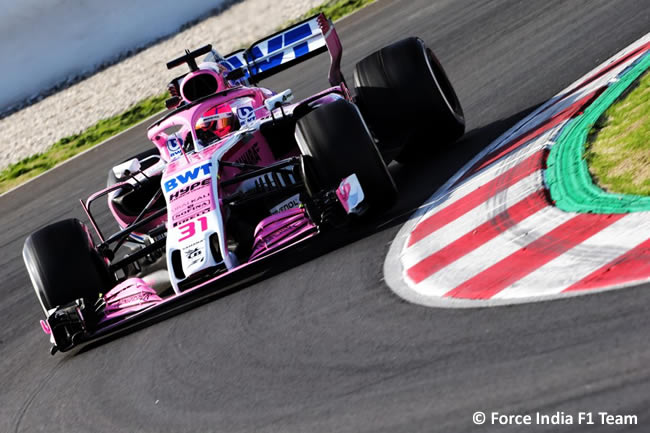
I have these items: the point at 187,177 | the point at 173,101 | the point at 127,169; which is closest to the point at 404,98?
the point at 187,177

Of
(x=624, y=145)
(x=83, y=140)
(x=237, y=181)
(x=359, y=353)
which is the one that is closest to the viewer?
(x=359, y=353)

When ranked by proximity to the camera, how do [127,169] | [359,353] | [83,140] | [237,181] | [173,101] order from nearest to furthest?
[359,353] → [237,181] → [127,169] → [173,101] → [83,140]

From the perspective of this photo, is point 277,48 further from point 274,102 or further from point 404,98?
point 404,98

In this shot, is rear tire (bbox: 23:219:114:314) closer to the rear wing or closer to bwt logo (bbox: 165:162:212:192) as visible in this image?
bwt logo (bbox: 165:162:212:192)

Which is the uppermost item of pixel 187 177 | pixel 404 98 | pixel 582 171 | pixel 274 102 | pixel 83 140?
pixel 274 102

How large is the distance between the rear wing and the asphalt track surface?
143 centimetres

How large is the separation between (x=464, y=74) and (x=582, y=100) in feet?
10.3

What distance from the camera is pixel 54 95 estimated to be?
18344 mm

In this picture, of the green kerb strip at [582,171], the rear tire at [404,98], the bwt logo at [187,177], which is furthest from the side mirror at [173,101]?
the green kerb strip at [582,171]

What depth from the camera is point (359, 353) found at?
476cm

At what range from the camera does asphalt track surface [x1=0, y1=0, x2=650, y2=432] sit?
3.84 metres

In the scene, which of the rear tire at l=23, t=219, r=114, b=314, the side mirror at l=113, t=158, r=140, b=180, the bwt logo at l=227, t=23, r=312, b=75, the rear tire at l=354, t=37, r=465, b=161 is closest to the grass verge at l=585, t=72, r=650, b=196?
the rear tire at l=354, t=37, r=465, b=161

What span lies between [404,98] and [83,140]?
9255 mm

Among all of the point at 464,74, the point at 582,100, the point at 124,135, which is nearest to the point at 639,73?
the point at 582,100
